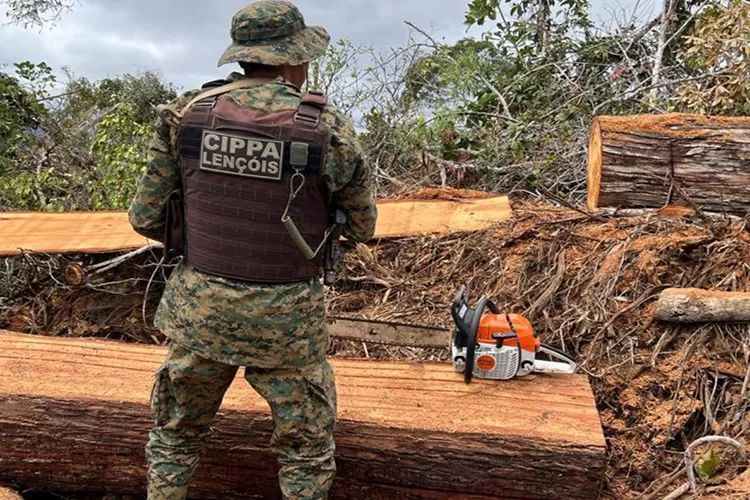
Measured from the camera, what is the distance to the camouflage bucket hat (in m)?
2.21

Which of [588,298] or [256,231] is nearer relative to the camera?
[256,231]

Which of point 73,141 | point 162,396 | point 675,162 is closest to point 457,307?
point 162,396

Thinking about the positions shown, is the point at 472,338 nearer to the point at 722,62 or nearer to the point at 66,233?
the point at 66,233

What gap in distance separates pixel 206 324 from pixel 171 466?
60 centimetres

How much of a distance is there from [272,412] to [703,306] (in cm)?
228

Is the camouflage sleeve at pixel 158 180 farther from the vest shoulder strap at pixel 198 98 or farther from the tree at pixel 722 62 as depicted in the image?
the tree at pixel 722 62

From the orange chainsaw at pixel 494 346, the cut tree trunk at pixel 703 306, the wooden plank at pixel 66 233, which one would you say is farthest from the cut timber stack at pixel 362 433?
the wooden plank at pixel 66 233

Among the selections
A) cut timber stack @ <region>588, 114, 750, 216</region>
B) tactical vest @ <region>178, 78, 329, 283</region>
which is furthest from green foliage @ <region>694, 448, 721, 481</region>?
cut timber stack @ <region>588, 114, 750, 216</region>

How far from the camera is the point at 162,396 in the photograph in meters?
2.44

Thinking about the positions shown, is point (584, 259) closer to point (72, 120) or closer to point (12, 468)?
point (12, 468)

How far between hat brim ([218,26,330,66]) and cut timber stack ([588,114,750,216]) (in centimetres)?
297

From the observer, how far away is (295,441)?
243 cm

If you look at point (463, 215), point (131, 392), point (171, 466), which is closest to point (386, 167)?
point (463, 215)

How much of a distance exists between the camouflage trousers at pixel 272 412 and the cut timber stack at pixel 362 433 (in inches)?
12.5
